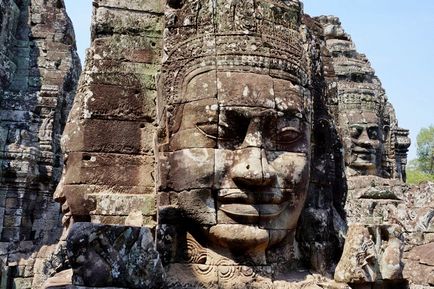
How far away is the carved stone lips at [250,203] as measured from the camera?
14.1 ft

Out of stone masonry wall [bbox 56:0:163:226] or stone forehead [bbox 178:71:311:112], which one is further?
stone masonry wall [bbox 56:0:163:226]

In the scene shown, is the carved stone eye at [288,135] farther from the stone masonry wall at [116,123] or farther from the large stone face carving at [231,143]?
the stone masonry wall at [116,123]

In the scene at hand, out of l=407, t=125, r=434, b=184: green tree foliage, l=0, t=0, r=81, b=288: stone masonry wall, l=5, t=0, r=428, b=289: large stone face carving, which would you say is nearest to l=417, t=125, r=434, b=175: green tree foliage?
l=407, t=125, r=434, b=184: green tree foliage

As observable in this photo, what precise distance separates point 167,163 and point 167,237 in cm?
63

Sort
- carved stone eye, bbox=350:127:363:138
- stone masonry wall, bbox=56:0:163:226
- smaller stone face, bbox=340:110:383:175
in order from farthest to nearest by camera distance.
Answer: carved stone eye, bbox=350:127:363:138
smaller stone face, bbox=340:110:383:175
stone masonry wall, bbox=56:0:163:226

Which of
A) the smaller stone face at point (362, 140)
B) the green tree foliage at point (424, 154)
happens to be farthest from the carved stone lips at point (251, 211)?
the green tree foliage at point (424, 154)

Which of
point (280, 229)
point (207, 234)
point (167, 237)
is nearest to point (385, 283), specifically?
point (280, 229)

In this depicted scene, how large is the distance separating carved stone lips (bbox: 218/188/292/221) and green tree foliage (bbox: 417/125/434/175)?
4005 centimetres

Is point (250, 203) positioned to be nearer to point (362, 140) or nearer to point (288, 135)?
point (288, 135)

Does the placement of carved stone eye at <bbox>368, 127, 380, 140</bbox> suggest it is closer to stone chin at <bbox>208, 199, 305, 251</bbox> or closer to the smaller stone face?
the smaller stone face

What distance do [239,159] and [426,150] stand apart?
135 feet

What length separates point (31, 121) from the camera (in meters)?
12.7

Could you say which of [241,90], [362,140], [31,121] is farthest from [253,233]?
[362,140]

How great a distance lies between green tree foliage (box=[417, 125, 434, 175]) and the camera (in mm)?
41344
